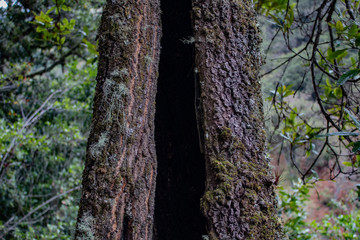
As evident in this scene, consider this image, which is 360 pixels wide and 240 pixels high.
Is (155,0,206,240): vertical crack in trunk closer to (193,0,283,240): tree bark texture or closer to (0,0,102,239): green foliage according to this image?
(193,0,283,240): tree bark texture

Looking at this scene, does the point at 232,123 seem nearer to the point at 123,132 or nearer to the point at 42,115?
the point at 123,132

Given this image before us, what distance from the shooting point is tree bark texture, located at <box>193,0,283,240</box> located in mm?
1196

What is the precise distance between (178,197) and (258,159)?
622mm

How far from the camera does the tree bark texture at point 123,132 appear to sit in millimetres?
1161

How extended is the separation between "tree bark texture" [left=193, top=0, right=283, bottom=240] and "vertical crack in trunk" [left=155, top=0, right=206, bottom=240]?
0.31 meters

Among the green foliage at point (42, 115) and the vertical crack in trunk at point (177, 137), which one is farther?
the green foliage at point (42, 115)

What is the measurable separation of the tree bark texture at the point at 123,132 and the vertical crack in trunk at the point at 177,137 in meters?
0.36

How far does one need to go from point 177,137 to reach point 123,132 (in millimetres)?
589

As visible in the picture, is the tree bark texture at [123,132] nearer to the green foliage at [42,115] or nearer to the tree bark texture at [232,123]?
the tree bark texture at [232,123]

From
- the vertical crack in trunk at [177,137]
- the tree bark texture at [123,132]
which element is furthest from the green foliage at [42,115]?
the tree bark texture at [123,132]

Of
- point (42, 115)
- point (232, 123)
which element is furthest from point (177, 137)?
point (42, 115)

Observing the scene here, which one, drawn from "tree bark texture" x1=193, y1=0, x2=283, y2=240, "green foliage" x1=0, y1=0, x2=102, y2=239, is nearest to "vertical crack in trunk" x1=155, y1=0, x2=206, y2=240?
"tree bark texture" x1=193, y1=0, x2=283, y2=240

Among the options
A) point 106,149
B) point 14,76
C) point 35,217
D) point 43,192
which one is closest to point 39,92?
point 14,76

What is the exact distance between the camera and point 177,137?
70.4 inches
